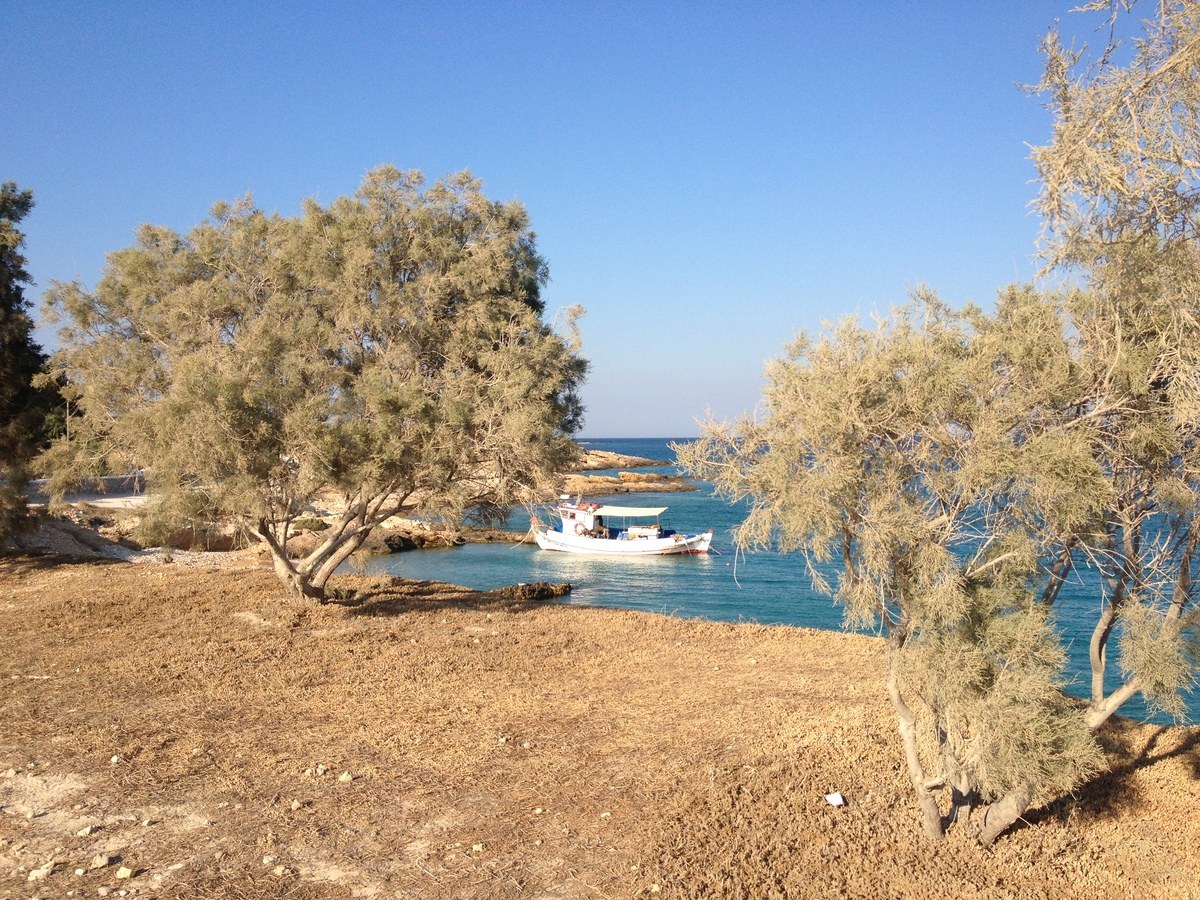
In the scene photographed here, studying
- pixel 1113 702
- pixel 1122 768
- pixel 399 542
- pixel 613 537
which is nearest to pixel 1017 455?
pixel 1113 702

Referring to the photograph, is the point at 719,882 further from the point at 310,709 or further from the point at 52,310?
the point at 52,310

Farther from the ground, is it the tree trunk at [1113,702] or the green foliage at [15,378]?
the green foliage at [15,378]

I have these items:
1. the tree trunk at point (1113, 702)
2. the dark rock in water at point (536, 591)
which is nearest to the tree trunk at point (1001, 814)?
the tree trunk at point (1113, 702)

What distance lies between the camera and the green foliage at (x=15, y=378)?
18.0 metres

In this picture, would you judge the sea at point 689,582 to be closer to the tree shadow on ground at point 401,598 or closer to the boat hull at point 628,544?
the boat hull at point 628,544

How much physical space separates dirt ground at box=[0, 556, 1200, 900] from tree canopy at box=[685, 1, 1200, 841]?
1.01 metres

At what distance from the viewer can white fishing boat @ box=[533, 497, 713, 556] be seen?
4338 cm

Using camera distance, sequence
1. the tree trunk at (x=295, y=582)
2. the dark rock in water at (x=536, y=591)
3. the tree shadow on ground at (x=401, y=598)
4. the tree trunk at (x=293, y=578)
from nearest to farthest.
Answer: the tree trunk at (x=293, y=578), the tree trunk at (x=295, y=582), the tree shadow on ground at (x=401, y=598), the dark rock in water at (x=536, y=591)

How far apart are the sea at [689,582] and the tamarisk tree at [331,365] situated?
284 inches

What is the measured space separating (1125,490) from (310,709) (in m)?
8.80

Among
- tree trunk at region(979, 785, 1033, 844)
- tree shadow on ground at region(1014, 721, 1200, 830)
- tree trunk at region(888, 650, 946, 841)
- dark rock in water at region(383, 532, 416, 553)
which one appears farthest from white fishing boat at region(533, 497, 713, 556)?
tree trunk at region(888, 650, 946, 841)

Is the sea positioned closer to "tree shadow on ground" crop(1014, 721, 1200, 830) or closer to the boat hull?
the boat hull

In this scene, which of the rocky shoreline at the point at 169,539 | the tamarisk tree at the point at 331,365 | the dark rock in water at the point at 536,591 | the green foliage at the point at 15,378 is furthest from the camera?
the dark rock in water at the point at 536,591

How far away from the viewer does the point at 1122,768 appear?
8.92 metres
